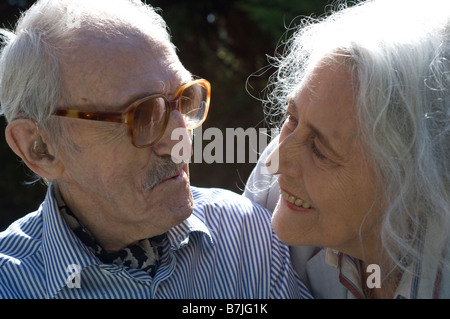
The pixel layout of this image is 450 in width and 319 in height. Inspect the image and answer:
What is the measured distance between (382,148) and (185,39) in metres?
3.27

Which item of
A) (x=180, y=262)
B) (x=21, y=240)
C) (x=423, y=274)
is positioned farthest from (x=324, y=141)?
(x=21, y=240)

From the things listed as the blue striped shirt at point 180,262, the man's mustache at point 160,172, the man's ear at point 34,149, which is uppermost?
the man's ear at point 34,149

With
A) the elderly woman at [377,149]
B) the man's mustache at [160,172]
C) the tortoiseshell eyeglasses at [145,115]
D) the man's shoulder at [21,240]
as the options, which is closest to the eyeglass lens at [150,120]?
the tortoiseshell eyeglasses at [145,115]

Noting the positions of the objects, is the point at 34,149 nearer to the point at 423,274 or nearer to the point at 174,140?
the point at 174,140

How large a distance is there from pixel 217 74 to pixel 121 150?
328 centimetres

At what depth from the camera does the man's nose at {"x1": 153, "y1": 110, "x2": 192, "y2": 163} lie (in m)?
2.29

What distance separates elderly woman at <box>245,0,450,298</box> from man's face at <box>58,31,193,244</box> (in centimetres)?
44

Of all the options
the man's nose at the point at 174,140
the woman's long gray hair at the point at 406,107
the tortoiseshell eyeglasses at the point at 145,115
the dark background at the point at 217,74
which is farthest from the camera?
the dark background at the point at 217,74

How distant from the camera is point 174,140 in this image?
7.59 feet

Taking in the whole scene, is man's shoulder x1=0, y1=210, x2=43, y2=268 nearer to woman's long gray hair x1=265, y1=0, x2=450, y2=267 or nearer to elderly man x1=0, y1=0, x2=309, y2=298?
elderly man x1=0, y1=0, x2=309, y2=298

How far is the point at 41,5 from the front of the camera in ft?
7.69

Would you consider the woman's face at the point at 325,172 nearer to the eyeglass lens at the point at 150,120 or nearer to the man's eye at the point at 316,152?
the man's eye at the point at 316,152

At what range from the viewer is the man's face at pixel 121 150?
7.13 ft
